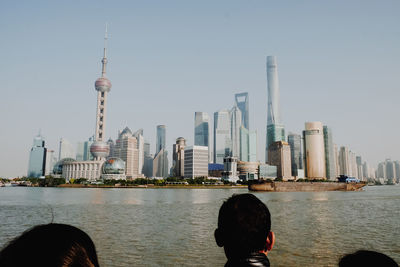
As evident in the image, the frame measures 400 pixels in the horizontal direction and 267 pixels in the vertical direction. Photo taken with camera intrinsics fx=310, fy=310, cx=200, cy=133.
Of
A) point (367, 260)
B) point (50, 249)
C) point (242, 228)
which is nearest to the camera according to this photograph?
point (50, 249)

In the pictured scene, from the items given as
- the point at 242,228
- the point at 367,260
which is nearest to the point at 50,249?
the point at 242,228

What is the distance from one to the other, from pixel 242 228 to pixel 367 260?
49.5 inches

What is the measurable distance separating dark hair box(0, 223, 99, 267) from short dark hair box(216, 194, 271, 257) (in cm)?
172

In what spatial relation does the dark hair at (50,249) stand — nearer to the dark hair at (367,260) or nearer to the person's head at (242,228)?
the person's head at (242,228)

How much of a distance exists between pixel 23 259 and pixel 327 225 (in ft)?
106

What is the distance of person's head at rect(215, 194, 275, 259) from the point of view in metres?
3.30

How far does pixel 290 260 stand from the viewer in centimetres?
1695

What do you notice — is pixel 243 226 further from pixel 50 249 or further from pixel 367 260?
pixel 50 249

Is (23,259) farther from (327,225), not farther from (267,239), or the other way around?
(327,225)

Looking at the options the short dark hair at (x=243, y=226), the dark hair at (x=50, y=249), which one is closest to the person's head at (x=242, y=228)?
the short dark hair at (x=243, y=226)

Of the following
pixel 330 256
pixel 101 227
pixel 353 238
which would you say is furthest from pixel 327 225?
pixel 101 227

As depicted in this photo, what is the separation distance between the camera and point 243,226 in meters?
3.31

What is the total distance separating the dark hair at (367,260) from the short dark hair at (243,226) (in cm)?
103

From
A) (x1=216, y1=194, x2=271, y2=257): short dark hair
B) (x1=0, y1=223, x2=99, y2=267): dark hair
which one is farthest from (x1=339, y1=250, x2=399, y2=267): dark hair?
(x1=0, y1=223, x2=99, y2=267): dark hair
